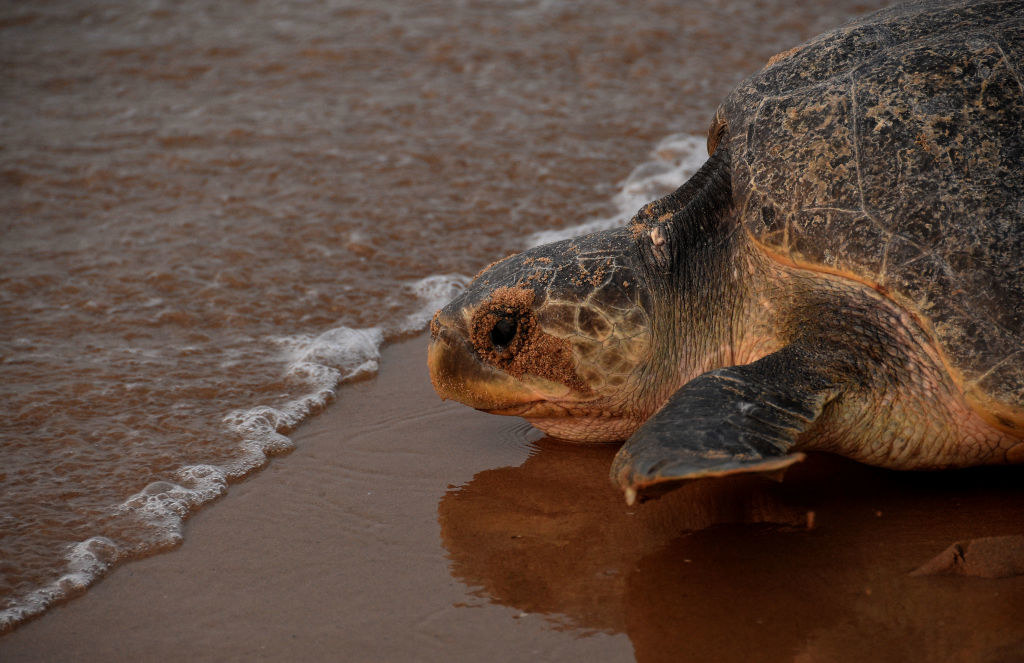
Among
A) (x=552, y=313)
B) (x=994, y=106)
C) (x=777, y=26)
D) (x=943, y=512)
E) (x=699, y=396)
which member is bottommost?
(x=943, y=512)

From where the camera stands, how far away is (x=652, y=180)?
16.0 ft

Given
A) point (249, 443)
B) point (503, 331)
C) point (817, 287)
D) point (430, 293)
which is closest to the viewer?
point (817, 287)

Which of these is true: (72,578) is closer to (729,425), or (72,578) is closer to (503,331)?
(503,331)

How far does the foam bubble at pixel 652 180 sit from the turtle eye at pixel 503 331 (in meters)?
1.65

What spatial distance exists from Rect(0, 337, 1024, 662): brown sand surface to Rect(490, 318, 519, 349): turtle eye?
0.39m

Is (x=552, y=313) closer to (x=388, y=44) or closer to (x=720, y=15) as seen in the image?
(x=388, y=44)

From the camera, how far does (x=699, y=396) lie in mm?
2115

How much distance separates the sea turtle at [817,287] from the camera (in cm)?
220

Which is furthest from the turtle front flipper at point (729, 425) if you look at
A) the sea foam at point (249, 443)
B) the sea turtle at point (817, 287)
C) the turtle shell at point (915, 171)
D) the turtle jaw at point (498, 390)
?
the sea foam at point (249, 443)

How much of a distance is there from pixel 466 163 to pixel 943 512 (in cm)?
339

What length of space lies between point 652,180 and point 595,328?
2.54 meters

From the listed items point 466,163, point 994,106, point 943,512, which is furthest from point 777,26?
point 943,512

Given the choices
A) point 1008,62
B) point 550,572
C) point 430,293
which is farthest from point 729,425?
point 430,293

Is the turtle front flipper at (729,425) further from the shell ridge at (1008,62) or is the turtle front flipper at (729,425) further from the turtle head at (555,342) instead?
the shell ridge at (1008,62)
